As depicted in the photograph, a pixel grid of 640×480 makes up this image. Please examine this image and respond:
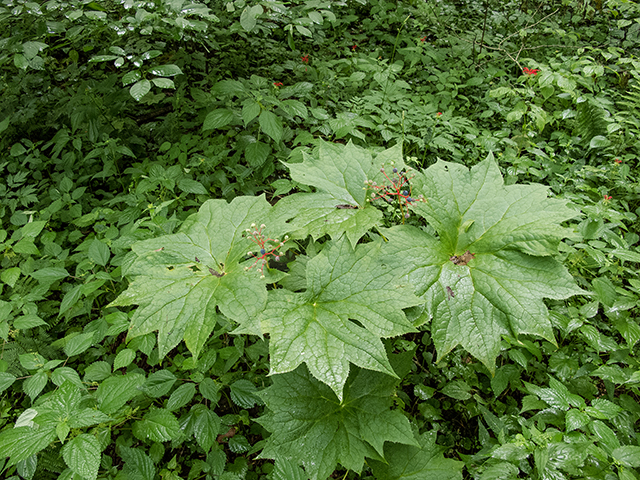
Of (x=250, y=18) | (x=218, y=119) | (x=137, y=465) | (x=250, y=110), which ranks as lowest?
(x=137, y=465)

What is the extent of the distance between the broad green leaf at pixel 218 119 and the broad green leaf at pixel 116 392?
195 centimetres

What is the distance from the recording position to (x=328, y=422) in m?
1.45

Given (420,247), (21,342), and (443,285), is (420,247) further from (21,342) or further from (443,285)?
(21,342)

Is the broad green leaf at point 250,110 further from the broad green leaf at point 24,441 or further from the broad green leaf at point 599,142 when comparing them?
the broad green leaf at point 599,142

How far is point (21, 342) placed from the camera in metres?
2.36

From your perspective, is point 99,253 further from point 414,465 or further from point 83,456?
point 414,465

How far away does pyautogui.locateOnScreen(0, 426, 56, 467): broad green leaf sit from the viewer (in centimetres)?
141

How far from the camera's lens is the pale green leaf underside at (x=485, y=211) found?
4.34 ft

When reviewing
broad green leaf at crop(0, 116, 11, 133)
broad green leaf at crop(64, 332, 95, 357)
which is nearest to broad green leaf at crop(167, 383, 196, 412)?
broad green leaf at crop(64, 332, 95, 357)

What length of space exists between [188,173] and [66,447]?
2.26 metres

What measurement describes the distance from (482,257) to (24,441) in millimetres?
2040

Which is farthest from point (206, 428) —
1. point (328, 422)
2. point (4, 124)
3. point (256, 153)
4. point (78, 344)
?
point (4, 124)

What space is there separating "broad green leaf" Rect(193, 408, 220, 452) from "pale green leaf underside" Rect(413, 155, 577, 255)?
1.48 meters

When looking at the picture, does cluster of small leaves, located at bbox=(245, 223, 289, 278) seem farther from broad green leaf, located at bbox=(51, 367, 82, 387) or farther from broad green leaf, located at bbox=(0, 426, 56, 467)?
broad green leaf, located at bbox=(51, 367, 82, 387)
